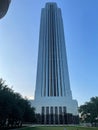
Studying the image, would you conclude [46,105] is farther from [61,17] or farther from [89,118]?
[61,17]

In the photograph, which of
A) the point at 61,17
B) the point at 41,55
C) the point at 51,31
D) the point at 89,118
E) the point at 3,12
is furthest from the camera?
the point at 61,17

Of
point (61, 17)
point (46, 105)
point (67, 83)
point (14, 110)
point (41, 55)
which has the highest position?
point (61, 17)

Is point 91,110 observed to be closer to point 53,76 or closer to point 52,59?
point 53,76

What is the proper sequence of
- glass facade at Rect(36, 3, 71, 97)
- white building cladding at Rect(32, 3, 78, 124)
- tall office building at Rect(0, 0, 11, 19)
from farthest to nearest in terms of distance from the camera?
glass facade at Rect(36, 3, 71, 97) < white building cladding at Rect(32, 3, 78, 124) < tall office building at Rect(0, 0, 11, 19)

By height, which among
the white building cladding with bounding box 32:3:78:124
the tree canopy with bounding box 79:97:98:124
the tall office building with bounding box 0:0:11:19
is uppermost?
the white building cladding with bounding box 32:3:78:124

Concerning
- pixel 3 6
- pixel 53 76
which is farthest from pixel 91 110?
pixel 3 6

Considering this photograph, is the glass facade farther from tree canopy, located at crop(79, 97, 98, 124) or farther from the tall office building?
the tall office building

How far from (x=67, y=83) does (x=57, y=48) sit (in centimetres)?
2564

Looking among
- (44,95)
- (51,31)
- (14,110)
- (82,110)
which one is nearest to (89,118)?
(82,110)

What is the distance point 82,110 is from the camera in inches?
2847

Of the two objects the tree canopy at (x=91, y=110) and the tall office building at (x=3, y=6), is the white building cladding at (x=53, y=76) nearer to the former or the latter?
the tree canopy at (x=91, y=110)

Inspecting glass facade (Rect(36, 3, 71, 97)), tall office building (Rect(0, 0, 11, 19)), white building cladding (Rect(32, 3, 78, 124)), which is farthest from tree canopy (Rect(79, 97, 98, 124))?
tall office building (Rect(0, 0, 11, 19))

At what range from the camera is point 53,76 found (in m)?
119

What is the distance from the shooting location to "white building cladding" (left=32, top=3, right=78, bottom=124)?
10425 cm
